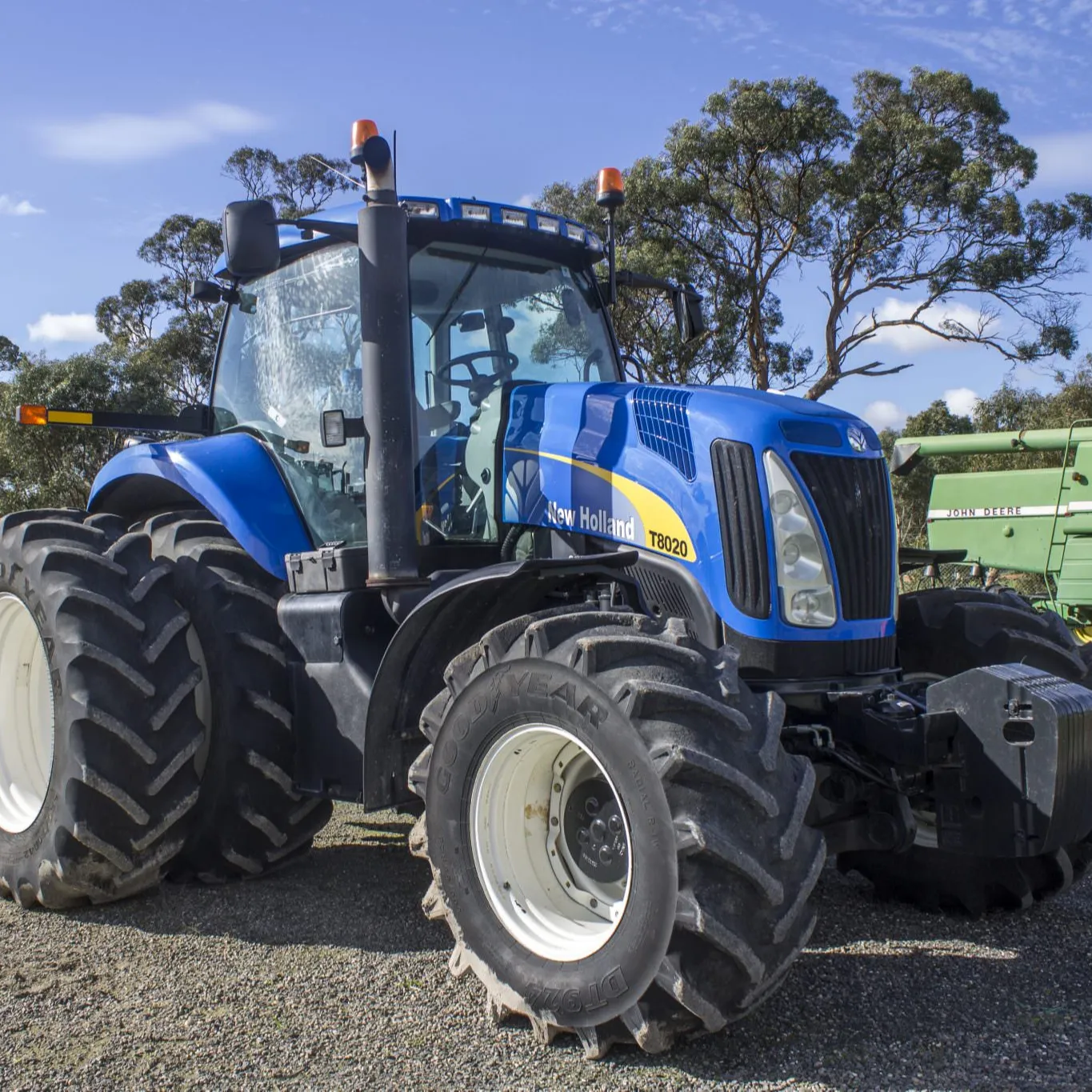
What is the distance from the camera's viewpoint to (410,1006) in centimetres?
341

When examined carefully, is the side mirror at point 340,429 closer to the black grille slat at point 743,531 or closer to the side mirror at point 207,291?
the black grille slat at point 743,531

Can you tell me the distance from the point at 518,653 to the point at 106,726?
1.69 meters

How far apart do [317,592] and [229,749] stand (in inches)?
25.8

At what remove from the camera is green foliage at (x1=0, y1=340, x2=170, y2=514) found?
22031mm

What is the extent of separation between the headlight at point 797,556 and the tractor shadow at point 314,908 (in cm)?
159

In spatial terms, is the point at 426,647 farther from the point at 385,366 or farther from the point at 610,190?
the point at 610,190

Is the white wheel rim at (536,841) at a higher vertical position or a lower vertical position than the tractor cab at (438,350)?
lower

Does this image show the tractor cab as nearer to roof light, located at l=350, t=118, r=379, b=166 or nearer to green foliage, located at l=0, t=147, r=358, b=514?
roof light, located at l=350, t=118, r=379, b=166

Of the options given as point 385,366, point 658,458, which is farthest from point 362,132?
point 658,458

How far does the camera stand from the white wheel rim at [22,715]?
492cm

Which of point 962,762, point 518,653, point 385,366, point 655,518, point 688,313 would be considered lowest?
point 962,762

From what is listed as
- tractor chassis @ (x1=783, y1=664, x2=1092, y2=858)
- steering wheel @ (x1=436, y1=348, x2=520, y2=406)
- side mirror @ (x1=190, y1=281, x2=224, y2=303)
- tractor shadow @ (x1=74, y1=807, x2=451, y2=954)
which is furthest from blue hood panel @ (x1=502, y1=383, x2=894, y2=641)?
side mirror @ (x1=190, y1=281, x2=224, y2=303)

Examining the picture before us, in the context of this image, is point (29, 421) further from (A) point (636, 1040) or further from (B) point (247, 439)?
(A) point (636, 1040)

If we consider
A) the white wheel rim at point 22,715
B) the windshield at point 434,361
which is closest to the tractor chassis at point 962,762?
the windshield at point 434,361
